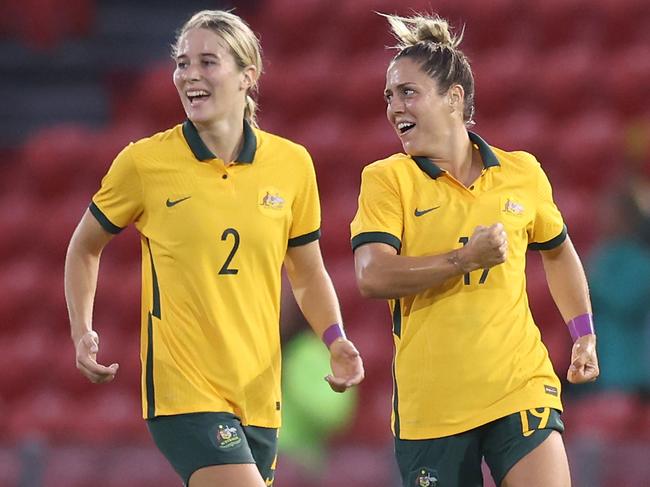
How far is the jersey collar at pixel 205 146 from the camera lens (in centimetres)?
415

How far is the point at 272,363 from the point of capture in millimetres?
4102

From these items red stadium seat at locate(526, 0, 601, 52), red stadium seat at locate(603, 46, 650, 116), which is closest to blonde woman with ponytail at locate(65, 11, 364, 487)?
red stadium seat at locate(603, 46, 650, 116)

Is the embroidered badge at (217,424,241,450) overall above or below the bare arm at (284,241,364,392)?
below

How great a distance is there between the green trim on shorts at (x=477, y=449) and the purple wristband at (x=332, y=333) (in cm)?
42

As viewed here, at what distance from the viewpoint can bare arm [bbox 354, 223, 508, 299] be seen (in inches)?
146

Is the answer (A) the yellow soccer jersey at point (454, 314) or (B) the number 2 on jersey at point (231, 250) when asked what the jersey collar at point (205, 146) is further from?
(A) the yellow soccer jersey at point (454, 314)

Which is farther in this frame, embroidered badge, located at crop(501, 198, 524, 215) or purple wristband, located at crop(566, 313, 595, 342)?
purple wristband, located at crop(566, 313, 595, 342)

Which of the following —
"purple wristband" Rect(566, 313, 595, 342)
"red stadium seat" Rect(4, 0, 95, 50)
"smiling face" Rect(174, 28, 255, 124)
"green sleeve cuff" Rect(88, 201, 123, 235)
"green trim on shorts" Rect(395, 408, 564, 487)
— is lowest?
"green trim on shorts" Rect(395, 408, 564, 487)

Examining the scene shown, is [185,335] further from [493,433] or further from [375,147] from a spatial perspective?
[375,147]

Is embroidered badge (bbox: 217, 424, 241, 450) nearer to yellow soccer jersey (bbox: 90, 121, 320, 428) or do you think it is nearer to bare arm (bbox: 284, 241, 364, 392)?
yellow soccer jersey (bbox: 90, 121, 320, 428)

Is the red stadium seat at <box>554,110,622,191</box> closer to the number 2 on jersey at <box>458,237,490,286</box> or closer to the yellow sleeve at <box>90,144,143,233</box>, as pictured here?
the number 2 on jersey at <box>458,237,490,286</box>

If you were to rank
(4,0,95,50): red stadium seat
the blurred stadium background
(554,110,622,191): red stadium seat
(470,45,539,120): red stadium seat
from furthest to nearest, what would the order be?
(4,0,95,50): red stadium seat, (470,45,539,120): red stadium seat, (554,110,622,191): red stadium seat, the blurred stadium background

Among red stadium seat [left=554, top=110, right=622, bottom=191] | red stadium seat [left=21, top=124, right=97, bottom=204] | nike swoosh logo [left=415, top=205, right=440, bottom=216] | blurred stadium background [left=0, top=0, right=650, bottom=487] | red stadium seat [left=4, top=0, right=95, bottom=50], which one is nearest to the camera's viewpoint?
nike swoosh logo [left=415, top=205, right=440, bottom=216]

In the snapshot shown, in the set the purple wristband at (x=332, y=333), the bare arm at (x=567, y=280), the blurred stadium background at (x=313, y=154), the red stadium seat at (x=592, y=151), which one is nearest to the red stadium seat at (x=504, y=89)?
the blurred stadium background at (x=313, y=154)
